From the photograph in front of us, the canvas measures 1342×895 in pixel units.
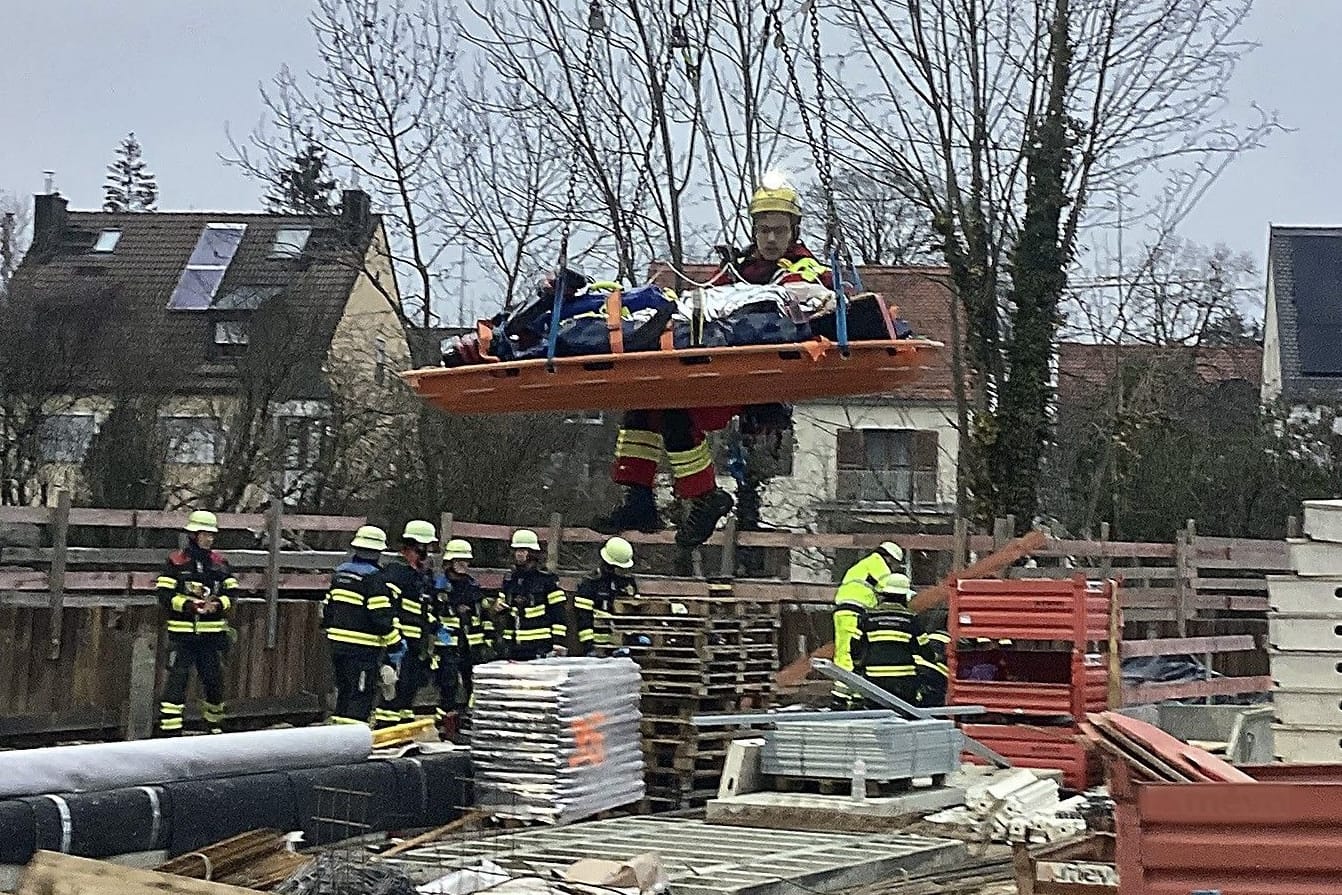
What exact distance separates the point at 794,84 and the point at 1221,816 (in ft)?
22.8

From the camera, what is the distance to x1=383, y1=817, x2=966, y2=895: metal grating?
910 centimetres

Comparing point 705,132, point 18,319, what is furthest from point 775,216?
point 18,319

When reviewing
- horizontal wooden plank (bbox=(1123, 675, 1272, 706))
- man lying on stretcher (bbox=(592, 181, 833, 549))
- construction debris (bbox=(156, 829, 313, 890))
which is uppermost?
man lying on stretcher (bbox=(592, 181, 833, 549))

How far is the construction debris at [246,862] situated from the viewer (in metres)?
8.38

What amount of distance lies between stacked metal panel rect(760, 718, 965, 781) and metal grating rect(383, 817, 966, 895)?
31.5 inches

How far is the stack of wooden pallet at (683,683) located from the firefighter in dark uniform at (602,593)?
79cm

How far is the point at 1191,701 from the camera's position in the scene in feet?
62.8

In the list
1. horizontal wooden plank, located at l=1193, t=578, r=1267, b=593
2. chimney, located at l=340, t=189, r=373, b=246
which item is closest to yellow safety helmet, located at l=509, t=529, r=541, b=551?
horizontal wooden plank, located at l=1193, t=578, r=1267, b=593

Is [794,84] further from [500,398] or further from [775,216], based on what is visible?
[500,398]

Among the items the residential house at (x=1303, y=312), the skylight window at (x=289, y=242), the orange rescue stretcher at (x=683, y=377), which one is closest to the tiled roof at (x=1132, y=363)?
the residential house at (x=1303, y=312)

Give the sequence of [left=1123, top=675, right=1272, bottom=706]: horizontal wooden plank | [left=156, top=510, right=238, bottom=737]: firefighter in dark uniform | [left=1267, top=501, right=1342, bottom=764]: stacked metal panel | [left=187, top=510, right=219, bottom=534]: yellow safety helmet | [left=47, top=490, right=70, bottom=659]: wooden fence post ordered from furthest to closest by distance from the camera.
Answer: [left=1123, top=675, right=1272, bottom=706]: horizontal wooden plank, [left=47, top=490, right=70, bottom=659]: wooden fence post, [left=187, top=510, right=219, bottom=534]: yellow safety helmet, [left=156, top=510, right=238, bottom=737]: firefighter in dark uniform, [left=1267, top=501, right=1342, bottom=764]: stacked metal panel

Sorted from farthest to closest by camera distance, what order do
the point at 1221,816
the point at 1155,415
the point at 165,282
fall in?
the point at 165,282 < the point at 1155,415 < the point at 1221,816

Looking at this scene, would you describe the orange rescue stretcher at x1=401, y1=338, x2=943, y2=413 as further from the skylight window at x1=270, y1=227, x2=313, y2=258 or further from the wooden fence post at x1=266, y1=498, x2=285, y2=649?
the skylight window at x1=270, y1=227, x2=313, y2=258

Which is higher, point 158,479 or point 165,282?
point 165,282
